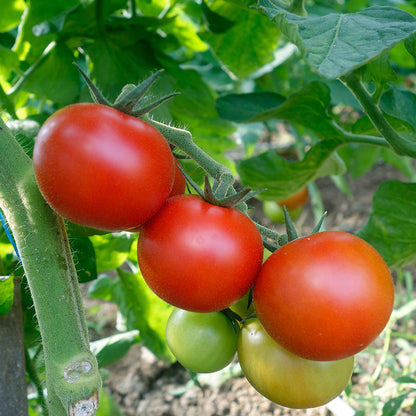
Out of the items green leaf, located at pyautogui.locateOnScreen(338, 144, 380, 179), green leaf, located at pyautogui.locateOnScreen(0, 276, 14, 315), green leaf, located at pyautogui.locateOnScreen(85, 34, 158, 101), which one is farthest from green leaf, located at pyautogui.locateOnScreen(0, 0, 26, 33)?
green leaf, located at pyautogui.locateOnScreen(338, 144, 380, 179)

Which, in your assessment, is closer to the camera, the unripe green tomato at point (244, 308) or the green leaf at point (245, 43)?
the unripe green tomato at point (244, 308)

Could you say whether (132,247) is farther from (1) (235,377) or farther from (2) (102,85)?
(1) (235,377)

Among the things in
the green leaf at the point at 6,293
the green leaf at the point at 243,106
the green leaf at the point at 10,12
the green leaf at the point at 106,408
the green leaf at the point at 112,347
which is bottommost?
the green leaf at the point at 106,408

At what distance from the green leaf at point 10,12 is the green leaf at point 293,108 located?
0.55 m

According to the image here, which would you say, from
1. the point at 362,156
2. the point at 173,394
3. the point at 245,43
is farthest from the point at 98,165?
the point at 362,156

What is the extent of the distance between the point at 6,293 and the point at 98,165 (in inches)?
12.0

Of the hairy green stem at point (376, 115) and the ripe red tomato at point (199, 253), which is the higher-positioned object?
the ripe red tomato at point (199, 253)

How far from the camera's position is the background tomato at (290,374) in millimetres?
Result: 571

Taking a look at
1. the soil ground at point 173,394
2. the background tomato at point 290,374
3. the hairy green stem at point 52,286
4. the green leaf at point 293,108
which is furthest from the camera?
the soil ground at point 173,394

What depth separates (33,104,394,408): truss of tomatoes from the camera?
466 mm

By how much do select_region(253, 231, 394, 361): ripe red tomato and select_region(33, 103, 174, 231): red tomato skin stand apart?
0.54 feet


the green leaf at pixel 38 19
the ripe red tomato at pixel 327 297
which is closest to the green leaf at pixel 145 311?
the green leaf at pixel 38 19

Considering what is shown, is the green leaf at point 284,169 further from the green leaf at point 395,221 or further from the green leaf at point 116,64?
the green leaf at point 116,64

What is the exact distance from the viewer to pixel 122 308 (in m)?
1.23
